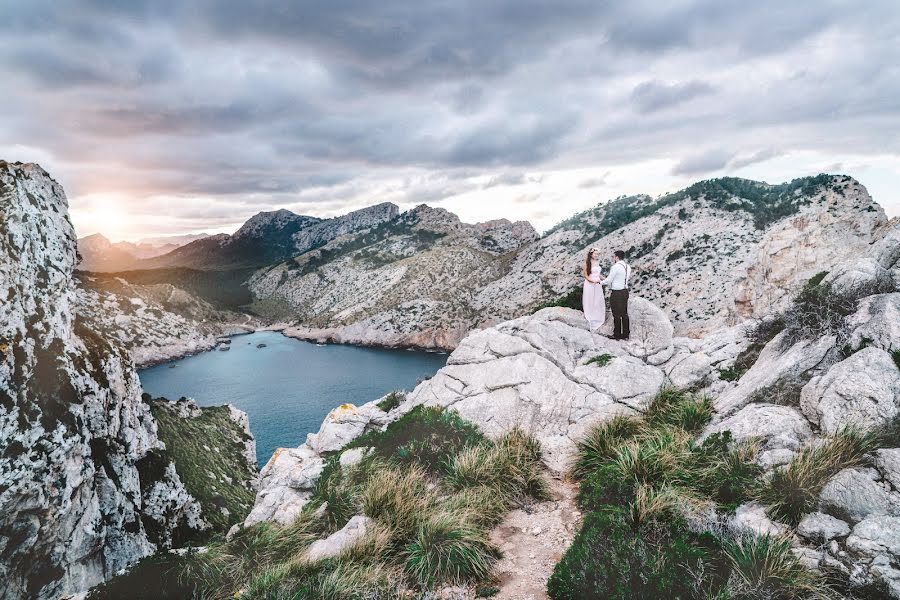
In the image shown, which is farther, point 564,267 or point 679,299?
point 564,267

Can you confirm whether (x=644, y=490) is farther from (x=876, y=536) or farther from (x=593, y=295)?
(x=593, y=295)

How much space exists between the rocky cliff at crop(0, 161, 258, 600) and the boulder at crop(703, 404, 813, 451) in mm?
16143

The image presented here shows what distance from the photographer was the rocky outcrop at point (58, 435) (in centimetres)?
1128

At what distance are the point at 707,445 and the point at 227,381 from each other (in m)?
92.1

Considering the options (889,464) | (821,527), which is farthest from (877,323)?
(821,527)

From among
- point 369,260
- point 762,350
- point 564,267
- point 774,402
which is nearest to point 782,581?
point 774,402

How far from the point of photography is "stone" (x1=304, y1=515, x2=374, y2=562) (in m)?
6.37

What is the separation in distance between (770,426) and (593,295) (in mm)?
7666

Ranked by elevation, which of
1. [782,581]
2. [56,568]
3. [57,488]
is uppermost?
[782,581]

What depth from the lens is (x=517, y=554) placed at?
635 centimetres

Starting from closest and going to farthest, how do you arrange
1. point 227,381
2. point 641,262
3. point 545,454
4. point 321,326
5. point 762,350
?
point 545,454 → point 762,350 → point 641,262 → point 227,381 → point 321,326

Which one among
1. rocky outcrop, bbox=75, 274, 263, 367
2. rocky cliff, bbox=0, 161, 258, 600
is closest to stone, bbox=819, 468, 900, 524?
rocky cliff, bbox=0, 161, 258, 600

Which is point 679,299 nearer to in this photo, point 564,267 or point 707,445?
point 564,267

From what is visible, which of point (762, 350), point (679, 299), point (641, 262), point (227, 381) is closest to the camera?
point (762, 350)
